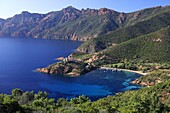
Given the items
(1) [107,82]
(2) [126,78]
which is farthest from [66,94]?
(2) [126,78]

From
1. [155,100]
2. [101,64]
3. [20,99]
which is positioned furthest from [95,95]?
[101,64]

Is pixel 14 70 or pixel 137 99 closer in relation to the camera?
pixel 137 99

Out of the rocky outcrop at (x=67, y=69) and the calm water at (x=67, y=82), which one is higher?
the rocky outcrop at (x=67, y=69)

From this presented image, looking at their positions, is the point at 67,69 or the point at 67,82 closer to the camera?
the point at 67,82

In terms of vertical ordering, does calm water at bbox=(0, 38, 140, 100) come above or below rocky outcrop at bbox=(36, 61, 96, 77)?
below

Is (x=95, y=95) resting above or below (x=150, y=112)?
below

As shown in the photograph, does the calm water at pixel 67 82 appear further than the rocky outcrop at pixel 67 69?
No

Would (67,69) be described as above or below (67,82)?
above

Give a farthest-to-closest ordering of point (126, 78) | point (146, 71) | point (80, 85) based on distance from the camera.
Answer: point (146, 71) < point (126, 78) < point (80, 85)

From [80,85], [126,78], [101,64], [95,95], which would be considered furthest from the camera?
[101,64]

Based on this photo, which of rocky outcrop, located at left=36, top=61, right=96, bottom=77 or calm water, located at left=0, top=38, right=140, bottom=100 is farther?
rocky outcrop, located at left=36, top=61, right=96, bottom=77

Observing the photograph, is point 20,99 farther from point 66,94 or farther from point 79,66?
point 79,66
